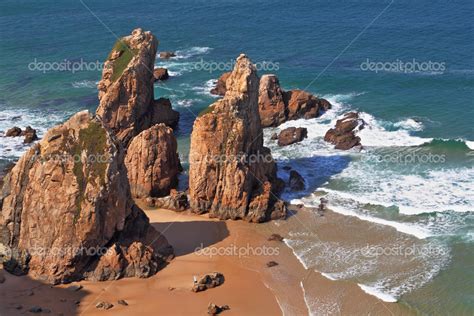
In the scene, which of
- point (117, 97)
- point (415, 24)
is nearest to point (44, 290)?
point (117, 97)

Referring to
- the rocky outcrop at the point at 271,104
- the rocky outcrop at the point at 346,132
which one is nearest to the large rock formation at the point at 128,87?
the rocky outcrop at the point at 271,104

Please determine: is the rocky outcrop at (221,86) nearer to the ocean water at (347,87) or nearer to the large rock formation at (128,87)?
the ocean water at (347,87)

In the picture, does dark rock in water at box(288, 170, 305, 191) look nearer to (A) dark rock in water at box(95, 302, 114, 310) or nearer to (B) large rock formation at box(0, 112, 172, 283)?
(B) large rock formation at box(0, 112, 172, 283)

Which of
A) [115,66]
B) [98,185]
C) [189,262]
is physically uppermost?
[115,66]

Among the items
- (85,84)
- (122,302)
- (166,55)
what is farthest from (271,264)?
(166,55)

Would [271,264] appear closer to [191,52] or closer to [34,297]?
[34,297]

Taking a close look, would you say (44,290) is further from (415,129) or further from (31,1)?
(31,1)

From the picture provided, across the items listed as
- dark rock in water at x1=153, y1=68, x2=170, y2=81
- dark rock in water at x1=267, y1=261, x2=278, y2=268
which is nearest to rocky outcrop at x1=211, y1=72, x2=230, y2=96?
dark rock in water at x1=153, y1=68, x2=170, y2=81
